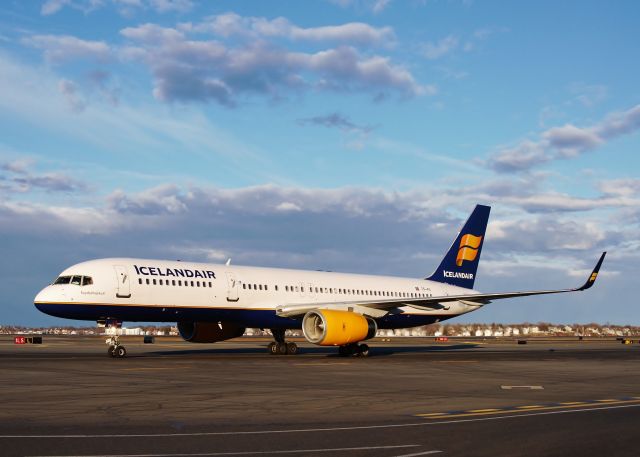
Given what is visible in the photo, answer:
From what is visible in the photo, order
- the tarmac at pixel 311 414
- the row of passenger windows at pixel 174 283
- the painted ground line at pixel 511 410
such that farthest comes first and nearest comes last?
the row of passenger windows at pixel 174 283 < the painted ground line at pixel 511 410 < the tarmac at pixel 311 414

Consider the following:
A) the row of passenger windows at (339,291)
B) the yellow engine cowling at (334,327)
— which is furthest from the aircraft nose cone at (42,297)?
the yellow engine cowling at (334,327)

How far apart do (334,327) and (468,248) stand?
2043 centimetres

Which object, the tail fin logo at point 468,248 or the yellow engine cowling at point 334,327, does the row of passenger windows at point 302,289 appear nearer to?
the yellow engine cowling at point 334,327

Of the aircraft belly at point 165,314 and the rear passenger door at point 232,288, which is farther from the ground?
the rear passenger door at point 232,288

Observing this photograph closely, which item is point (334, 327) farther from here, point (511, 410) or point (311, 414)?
point (311, 414)

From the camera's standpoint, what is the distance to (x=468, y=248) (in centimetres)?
5459

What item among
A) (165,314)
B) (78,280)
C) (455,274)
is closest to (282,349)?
(165,314)

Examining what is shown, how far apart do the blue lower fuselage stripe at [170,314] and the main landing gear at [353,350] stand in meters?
2.86

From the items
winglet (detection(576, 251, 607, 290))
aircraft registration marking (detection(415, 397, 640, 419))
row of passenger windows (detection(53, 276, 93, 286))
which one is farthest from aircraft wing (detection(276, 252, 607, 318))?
aircraft registration marking (detection(415, 397, 640, 419))

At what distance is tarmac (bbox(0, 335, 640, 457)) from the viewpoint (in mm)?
10391

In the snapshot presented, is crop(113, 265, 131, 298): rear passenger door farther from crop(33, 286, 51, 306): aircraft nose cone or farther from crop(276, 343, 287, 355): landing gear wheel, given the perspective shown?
crop(276, 343, 287, 355): landing gear wheel

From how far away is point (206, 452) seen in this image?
32.8 ft

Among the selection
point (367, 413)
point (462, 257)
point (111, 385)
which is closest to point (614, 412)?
point (367, 413)

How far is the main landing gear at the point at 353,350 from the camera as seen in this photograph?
4041cm
